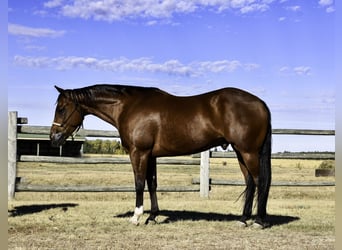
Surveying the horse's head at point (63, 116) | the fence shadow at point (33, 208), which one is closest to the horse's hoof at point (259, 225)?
the horse's head at point (63, 116)

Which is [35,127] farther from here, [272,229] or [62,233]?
[272,229]

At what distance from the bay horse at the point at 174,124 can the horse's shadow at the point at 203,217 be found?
0.58 meters

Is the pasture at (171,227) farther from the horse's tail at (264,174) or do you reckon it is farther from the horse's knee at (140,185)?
the horse's knee at (140,185)

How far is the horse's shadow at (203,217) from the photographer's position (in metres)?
7.05

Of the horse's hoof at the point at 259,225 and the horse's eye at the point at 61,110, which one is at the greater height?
the horse's eye at the point at 61,110

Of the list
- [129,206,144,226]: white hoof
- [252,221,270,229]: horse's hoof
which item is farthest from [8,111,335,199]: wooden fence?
[252,221,270,229]: horse's hoof

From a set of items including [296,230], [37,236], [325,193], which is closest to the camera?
[37,236]

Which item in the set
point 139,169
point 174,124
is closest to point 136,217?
point 139,169

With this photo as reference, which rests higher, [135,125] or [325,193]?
[135,125]

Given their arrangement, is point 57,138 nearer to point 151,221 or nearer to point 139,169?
point 139,169

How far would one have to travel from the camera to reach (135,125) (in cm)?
657

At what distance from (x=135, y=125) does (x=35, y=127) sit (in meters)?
3.55

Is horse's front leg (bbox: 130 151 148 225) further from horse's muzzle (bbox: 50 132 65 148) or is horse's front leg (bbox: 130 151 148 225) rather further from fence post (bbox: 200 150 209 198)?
fence post (bbox: 200 150 209 198)

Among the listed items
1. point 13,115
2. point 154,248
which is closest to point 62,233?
point 154,248
